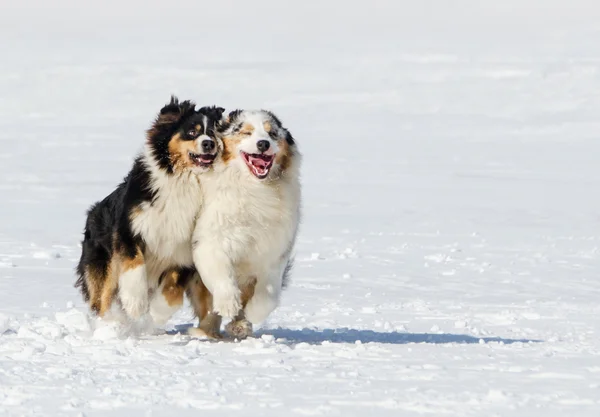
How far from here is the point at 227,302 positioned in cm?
659

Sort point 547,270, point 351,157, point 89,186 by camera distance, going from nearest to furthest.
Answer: point 547,270
point 89,186
point 351,157

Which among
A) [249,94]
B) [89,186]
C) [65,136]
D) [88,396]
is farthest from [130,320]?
[249,94]

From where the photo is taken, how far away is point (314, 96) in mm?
36812

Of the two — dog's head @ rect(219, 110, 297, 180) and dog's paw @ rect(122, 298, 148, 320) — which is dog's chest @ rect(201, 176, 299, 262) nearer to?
dog's head @ rect(219, 110, 297, 180)

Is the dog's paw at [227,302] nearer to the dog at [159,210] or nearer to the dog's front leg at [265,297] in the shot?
the dog's front leg at [265,297]

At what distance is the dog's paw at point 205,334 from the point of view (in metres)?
7.00

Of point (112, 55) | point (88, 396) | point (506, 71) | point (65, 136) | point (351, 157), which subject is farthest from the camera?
point (112, 55)

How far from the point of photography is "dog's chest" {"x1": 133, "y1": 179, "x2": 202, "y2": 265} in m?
6.68

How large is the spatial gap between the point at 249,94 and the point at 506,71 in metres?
9.62

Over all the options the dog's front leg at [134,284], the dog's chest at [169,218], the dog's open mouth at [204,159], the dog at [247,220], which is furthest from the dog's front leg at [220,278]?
the dog's open mouth at [204,159]

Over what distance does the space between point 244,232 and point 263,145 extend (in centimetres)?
54

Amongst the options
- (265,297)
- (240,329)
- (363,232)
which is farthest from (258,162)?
(363,232)

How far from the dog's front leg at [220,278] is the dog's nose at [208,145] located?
0.56m

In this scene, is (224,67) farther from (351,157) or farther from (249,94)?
(351,157)
